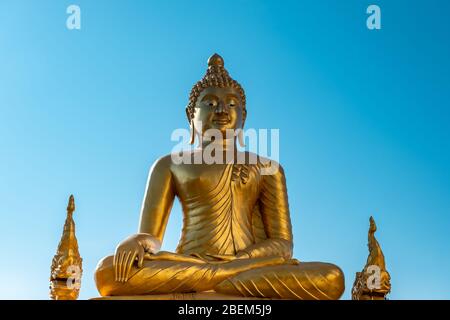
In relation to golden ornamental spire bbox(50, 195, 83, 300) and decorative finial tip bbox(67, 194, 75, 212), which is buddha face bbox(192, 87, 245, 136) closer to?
decorative finial tip bbox(67, 194, 75, 212)

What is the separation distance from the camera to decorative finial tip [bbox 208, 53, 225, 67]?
6824mm

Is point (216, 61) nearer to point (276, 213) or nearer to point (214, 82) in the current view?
point (214, 82)

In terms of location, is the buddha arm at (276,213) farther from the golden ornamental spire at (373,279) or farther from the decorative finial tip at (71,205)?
the decorative finial tip at (71,205)

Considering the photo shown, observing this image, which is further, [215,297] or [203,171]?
[203,171]

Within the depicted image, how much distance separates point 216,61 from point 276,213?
68.0 inches

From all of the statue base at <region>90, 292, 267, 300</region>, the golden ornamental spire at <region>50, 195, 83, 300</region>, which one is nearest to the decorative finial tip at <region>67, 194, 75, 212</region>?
the golden ornamental spire at <region>50, 195, 83, 300</region>

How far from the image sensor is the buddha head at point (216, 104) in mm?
6438

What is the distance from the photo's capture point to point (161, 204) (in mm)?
6078

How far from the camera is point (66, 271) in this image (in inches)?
210

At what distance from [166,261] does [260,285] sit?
73cm
